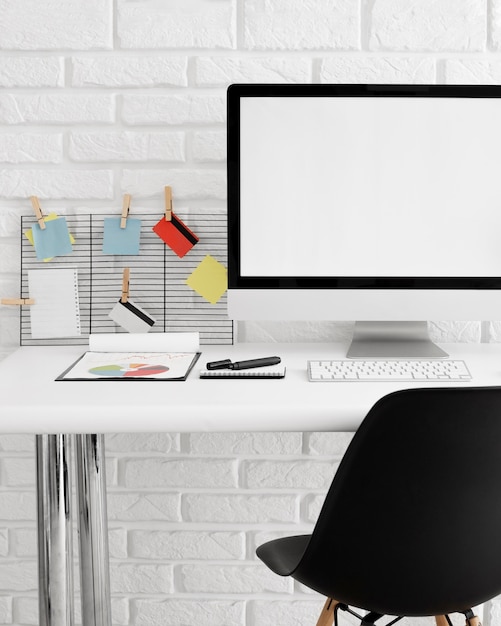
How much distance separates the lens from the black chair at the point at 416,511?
33.7 inches


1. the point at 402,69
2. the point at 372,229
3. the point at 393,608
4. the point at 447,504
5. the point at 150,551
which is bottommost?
the point at 150,551

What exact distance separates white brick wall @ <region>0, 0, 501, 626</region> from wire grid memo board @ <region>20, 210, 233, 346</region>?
1.9 inches

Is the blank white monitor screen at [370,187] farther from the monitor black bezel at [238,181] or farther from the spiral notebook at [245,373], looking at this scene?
the spiral notebook at [245,373]

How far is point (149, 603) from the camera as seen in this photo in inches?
69.1

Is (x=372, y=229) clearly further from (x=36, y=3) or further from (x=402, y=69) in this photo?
(x=36, y=3)

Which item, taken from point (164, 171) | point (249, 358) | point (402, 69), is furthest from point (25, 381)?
point (402, 69)

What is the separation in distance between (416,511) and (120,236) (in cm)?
98

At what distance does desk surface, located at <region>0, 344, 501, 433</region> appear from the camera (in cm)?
109

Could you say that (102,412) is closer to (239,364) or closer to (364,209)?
(239,364)

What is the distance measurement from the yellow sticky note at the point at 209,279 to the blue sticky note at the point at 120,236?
0.15 m

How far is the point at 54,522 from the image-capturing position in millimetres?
1235

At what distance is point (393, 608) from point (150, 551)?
898 millimetres

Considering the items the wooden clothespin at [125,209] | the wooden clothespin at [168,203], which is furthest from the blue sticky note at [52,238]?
the wooden clothespin at [168,203]

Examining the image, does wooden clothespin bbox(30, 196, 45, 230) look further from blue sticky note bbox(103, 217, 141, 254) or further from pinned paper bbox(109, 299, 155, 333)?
pinned paper bbox(109, 299, 155, 333)
